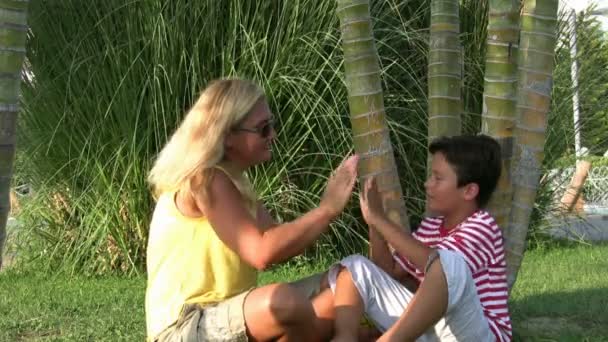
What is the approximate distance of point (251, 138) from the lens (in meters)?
3.44

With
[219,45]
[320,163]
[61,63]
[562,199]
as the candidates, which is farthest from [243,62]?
[562,199]

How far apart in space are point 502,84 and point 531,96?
15 centimetres

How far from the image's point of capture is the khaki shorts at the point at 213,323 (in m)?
3.26

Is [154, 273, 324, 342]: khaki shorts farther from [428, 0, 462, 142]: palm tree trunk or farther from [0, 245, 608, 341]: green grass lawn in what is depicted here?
[0, 245, 608, 341]: green grass lawn

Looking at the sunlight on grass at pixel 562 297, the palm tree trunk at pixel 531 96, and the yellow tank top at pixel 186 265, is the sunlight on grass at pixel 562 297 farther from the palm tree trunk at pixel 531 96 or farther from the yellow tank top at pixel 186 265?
the yellow tank top at pixel 186 265

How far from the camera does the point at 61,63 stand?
25.7ft

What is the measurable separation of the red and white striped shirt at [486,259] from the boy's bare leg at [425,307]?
0.24 metres

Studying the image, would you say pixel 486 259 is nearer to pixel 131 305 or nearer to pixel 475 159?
pixel 475 159

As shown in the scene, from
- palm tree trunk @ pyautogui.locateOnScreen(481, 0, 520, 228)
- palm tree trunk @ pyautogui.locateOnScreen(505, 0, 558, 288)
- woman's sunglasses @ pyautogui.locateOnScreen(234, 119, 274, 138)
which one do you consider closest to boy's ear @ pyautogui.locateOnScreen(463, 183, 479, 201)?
palm tree trunk @ pyautogui.locateOnScreen(481, 0, 520, 228)

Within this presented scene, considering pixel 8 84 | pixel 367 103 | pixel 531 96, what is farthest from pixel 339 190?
pixel 531 96

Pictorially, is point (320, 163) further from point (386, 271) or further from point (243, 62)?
point (386, 271)

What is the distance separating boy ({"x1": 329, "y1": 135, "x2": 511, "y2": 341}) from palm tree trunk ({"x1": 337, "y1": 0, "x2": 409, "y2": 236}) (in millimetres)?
227

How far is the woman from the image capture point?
3.23 metres

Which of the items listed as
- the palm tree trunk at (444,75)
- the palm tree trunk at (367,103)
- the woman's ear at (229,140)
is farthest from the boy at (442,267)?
the woman's ear at (229,140)
